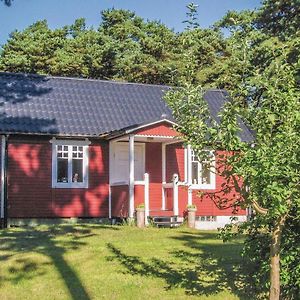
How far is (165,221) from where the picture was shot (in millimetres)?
20469

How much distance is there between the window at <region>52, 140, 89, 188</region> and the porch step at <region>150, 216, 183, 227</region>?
120 inches

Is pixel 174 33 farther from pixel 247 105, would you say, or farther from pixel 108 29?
pixel 247 105

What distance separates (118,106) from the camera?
24016mm

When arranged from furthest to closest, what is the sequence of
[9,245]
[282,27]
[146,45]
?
[146,45]
[282,27]
[9,245]

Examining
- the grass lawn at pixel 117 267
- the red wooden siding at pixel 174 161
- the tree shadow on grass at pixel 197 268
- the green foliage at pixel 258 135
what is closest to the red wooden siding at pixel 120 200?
the red wooden siding at pixel 174 161

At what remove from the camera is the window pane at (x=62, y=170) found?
21484 millimetres

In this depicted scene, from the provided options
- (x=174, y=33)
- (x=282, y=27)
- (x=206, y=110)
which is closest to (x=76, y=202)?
(x=282, y=27)

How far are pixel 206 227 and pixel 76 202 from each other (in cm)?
479

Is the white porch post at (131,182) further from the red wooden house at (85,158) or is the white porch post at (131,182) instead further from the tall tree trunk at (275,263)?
the tall tree trunk at (275,263)

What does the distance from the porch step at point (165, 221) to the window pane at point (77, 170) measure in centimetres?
323

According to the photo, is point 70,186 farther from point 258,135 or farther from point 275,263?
point 258,135

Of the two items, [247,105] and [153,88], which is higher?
[153,88]

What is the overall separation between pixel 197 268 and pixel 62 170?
425 inches

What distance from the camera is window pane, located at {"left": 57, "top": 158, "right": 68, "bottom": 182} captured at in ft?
70.5
